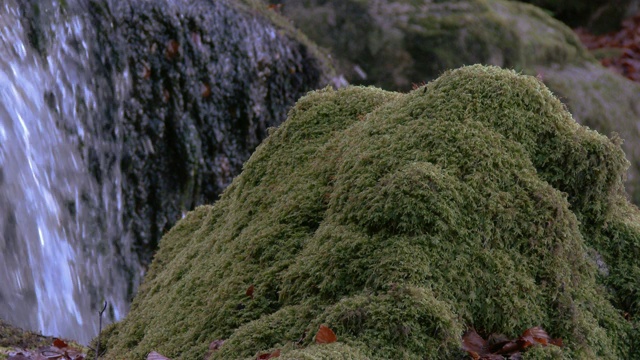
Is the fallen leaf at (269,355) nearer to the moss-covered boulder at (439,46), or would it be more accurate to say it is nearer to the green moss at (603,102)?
the moss-covered boulder at (439,46)

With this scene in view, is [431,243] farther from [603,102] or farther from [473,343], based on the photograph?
[603,102]

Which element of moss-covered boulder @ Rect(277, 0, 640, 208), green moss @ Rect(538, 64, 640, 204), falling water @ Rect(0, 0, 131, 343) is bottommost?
green moss @ Rect(538, 64, 640, 204)

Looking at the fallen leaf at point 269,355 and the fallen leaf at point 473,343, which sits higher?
the fallen leaf at point 269,355

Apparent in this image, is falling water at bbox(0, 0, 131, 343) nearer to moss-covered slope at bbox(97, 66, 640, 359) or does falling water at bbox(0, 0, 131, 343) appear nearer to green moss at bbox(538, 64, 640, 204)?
moss-covered slope at bbox(97, 66, 640, 359)

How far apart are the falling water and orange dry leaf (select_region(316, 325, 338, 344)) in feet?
10.7

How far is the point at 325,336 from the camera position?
81.2 inches

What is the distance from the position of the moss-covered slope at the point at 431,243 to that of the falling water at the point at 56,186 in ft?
8.81

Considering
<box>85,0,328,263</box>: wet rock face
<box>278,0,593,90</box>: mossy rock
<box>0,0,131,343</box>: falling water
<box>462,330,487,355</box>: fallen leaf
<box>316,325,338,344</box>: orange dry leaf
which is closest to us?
<box>316,325,338,344</box>: orange dry leaf

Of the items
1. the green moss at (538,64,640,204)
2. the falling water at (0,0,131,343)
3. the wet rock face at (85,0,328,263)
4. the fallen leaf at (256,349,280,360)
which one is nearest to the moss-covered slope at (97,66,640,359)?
the fallen leaf at (256,349,280,360)

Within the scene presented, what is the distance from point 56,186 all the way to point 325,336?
14.5ft

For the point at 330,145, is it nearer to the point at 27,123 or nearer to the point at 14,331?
the point at 14,331

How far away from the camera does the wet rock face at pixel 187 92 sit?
6.77 metres

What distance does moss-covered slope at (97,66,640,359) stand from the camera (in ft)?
7.20

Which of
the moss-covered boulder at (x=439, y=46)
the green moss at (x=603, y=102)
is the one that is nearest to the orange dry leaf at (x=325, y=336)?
the moss-covered boulder at (x=439, y=46)
